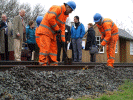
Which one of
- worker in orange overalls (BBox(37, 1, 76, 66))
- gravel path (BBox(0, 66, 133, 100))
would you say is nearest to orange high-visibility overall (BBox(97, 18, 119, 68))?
worker in orange overalls (BBox(37, 1, 76, 66))

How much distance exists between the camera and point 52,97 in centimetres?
332

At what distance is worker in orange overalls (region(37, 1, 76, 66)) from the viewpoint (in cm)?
640

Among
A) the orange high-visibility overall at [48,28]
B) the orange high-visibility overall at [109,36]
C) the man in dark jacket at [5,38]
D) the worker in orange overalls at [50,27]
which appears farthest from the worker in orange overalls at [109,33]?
the man in dark jacket at [5,38]

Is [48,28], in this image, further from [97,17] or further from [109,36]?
[109,36]

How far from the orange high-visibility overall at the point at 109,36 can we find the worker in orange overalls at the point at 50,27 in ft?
6.67

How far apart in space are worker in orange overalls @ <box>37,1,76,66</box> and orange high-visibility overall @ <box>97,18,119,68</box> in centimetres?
203

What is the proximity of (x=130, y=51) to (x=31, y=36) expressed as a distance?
71.1 feet

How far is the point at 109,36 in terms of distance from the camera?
26.4ft

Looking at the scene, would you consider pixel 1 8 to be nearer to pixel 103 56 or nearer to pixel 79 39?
pixel 103 56

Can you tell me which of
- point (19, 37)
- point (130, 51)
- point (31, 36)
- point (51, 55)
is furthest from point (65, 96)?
point (130, 51)

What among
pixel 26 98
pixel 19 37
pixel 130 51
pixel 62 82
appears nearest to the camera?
pixel 26 98

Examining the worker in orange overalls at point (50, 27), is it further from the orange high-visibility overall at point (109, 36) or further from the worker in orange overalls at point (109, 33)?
the orange high-visibility overall at point (109, 36)

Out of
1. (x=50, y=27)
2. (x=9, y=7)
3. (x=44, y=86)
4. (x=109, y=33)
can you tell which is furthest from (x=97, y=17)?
(x=9, y=7)

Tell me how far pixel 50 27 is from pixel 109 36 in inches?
107
